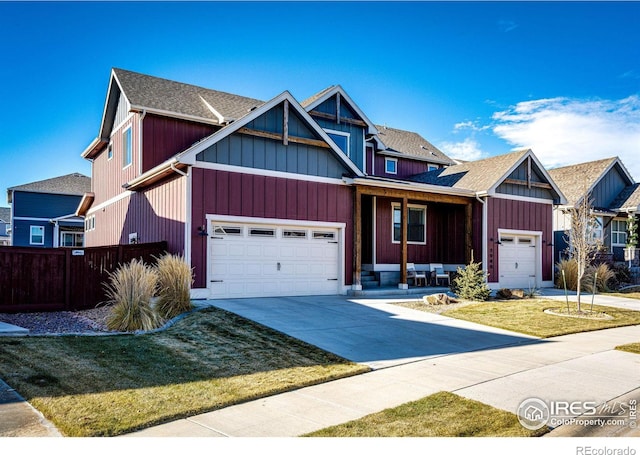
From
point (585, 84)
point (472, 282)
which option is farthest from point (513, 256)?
point (585, 84)

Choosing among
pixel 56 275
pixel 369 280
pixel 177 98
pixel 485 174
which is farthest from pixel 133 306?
pixel 485 174

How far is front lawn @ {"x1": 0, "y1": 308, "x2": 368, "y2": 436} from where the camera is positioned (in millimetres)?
5348

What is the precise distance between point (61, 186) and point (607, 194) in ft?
113

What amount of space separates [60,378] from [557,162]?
31.1m

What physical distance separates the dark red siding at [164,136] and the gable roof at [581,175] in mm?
18428

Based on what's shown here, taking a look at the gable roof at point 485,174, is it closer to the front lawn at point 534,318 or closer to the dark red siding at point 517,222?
the dark red siding at point 517,222

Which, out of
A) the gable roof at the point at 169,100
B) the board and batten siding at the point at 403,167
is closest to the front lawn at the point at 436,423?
the gable roof at the point at 169,100

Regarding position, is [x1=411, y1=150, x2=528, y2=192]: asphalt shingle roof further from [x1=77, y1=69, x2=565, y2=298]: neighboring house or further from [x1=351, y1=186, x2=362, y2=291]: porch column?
[x1=351, y1=186, x2=362, y2=291]: porch column

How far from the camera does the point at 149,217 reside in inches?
619

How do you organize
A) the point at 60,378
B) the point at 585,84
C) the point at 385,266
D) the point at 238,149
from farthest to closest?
the point at 385,266, the point at 585,84, the point at 238,149, the point at 60,378

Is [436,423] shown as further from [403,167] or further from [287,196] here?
[403,167]

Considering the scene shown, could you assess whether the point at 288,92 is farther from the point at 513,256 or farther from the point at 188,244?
the point at 513,256

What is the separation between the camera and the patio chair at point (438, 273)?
1890 cm

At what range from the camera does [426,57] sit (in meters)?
15.5
